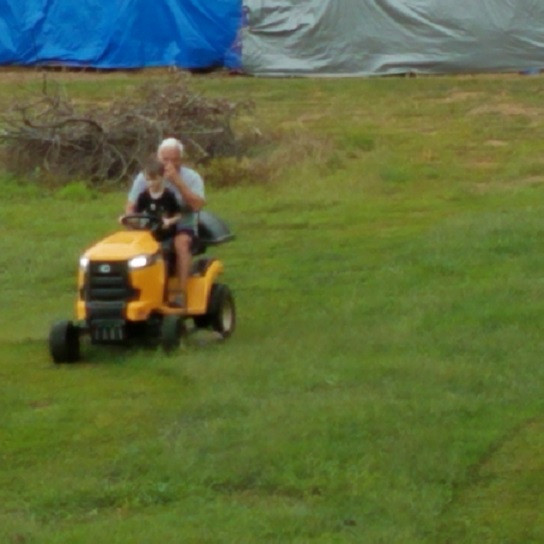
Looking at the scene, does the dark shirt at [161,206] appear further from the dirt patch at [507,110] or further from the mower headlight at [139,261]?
the dirt patch at [507,110]

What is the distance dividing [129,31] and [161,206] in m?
18.9

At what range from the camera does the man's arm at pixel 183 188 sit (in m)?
9.71

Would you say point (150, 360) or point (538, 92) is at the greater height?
point (150, 360)

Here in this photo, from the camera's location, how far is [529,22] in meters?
27.1

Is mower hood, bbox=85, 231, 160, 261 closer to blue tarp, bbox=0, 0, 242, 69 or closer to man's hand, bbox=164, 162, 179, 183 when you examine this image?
man's hand, bbox=164, 162, 179, 183

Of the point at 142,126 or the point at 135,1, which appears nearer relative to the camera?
the point at 142,126

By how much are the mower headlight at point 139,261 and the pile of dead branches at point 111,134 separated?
7.18 meters

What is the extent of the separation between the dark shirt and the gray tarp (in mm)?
17971

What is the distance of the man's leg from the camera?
959 cm

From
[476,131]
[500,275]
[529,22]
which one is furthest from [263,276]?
[529,22]

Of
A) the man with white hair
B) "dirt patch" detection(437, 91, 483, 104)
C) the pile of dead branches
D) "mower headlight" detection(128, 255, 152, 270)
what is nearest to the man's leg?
the man with white hair

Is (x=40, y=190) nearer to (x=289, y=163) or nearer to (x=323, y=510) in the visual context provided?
(x=289, y=163)

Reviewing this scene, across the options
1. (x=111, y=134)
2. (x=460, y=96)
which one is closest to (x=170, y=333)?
(x=111, y=134)

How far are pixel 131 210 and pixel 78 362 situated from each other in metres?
1.07
